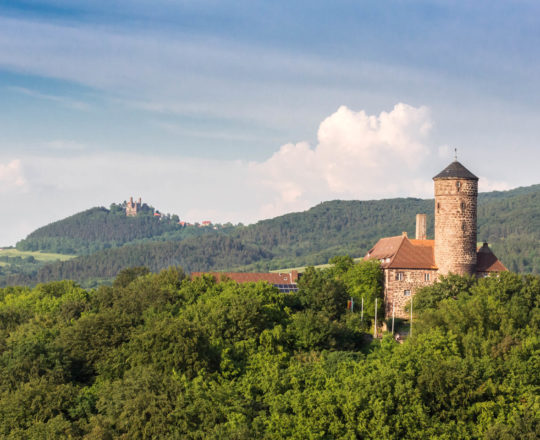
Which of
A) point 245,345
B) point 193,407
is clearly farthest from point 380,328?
point 193,407

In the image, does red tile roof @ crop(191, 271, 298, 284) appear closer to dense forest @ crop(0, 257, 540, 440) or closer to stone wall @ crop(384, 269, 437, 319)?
dense forest @ crop(0, 257, 540, 440)

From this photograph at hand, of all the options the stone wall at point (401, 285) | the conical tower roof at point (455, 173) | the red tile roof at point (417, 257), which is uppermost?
the conical tower roof at point (455, 173)

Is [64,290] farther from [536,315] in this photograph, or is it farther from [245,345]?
[536,315]

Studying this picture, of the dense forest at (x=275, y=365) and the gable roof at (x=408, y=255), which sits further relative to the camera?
the gable roof at (x=408, y=255)

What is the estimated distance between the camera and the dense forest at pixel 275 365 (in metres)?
45.3

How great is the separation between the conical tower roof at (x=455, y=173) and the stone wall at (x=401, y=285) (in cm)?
809

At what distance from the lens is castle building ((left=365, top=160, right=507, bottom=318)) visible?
7156 centimetres

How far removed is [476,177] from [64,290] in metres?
43.5

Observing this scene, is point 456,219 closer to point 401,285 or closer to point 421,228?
point 401,285

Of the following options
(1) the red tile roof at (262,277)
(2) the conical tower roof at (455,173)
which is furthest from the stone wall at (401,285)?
(1) the red tile roof at (262,277)

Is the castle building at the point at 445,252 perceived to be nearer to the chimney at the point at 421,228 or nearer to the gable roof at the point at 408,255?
the gable roof at the point at 408,255

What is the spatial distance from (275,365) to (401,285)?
75.1 feet

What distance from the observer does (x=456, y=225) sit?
71.4 m

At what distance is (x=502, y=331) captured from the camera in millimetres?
58000
